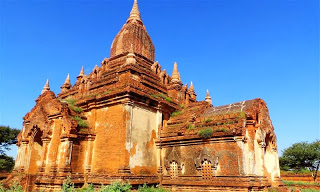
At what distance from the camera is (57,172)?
15195 mm

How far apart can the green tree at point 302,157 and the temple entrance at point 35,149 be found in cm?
4531

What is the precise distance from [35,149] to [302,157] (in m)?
46.5

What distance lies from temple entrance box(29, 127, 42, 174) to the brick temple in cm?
7

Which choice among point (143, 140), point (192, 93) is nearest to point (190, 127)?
point (143, 140)

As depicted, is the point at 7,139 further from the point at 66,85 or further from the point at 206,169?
the point at 206,169

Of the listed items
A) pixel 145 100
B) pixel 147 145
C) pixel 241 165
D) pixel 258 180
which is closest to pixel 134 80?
pixel 145 100

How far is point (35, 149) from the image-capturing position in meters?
18.6

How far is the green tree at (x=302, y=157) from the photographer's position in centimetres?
4747

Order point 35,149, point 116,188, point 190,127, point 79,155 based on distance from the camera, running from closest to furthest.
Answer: point 116,188 < point 79,155 < point 190,127 < point 35,149

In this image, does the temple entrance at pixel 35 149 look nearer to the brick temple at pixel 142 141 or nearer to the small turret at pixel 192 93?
the brick temple at pixel 142 141

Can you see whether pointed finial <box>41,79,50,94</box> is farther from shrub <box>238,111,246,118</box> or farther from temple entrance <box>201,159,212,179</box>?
shrub <box>238,111,246,118</box>

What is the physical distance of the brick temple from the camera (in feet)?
46.2

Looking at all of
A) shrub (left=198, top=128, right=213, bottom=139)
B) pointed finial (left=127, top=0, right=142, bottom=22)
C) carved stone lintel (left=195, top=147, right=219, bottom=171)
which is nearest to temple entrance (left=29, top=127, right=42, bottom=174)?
carved stone lintel (left=195, top=147, right=219, bottom=171)

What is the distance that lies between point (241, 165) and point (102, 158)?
8.03m
